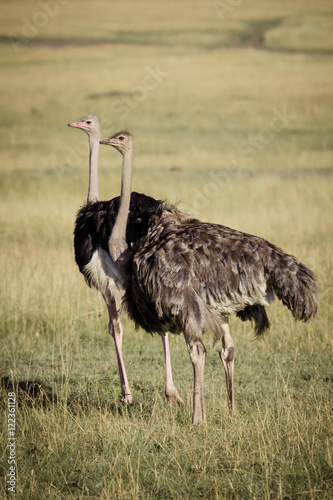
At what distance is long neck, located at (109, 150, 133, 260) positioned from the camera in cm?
516

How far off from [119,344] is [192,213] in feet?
23.6

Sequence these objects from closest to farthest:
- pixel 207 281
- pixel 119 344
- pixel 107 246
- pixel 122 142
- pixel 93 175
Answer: pixel 207 281, pixel 122 142, pixel 107 246, pixel 119 344, pixel 93 175

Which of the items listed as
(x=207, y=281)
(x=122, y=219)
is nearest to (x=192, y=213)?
(x=122, y=219)

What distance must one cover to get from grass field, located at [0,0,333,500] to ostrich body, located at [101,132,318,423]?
59 centimetres

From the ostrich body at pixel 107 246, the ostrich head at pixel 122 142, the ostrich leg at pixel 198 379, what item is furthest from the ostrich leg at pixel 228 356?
the ostrich head at pixel 122 142

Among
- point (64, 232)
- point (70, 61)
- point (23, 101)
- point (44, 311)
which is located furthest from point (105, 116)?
point (44, 311)

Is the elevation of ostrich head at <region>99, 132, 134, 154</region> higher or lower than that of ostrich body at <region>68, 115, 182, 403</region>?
higher

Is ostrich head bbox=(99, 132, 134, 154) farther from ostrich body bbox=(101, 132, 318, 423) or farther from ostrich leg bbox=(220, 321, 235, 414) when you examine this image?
ostrich leg bbox=(220, 321, 235, 414)

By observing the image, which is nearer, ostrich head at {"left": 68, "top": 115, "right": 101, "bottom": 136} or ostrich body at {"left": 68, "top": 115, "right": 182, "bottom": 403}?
ostrich body at {"left": 68, "top": 115, "right": 182, "bottom": 403}

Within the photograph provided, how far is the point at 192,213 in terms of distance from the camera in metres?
13.0

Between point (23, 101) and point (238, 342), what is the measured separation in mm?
27858

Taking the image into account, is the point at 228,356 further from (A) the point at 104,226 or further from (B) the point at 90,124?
(B) the point at 90,124

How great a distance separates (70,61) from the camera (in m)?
40.4

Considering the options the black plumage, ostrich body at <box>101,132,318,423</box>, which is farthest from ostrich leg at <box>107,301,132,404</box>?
ostrich body at <box>101,132,318,423</box>
